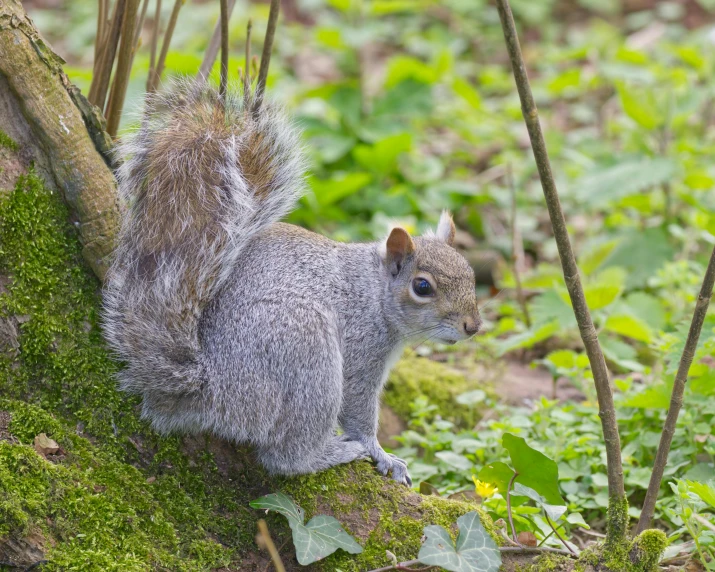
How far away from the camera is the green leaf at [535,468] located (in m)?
1.75

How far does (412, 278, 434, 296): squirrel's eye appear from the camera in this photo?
7.27 ft

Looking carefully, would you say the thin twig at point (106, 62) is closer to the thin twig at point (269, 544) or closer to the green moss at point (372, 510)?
the green moss at point (372, 510)

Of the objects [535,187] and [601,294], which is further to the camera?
[535,187]

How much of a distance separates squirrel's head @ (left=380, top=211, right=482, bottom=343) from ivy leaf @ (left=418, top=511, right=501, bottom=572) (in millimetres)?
638

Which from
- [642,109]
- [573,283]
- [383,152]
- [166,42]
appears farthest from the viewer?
[383,152]

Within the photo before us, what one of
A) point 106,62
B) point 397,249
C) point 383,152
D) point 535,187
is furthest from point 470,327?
point 535,187

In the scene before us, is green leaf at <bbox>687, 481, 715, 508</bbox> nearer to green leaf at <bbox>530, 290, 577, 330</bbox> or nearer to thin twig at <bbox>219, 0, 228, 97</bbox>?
green leaf at <bbox>530, 290, 577, 330</bbox>

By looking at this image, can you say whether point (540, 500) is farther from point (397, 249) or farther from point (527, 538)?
point (397, 249)

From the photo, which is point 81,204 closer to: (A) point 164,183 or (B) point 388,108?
(A) point 164,183

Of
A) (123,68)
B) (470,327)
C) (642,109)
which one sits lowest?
(470,327)

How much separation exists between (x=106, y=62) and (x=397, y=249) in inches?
36.8

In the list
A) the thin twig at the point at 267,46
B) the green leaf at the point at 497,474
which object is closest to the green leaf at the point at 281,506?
the green leaf at the point at 497,474

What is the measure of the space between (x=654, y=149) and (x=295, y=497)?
300 centimetres

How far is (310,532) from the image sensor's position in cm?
169
